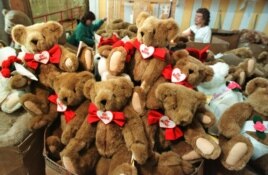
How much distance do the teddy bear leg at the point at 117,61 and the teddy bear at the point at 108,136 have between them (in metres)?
0.06

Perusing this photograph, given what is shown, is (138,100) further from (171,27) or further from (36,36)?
(36,36)

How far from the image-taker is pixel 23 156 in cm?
91

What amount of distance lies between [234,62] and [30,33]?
114 centimetres

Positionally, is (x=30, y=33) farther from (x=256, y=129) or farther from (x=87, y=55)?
(x=256, y=129)

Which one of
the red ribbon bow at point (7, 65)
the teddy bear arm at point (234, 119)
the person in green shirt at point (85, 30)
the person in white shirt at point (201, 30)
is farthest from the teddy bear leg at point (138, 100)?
the person in white shirt at point (201, 30)

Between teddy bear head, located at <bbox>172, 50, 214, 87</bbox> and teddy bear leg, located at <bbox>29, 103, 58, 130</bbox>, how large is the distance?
524 mm

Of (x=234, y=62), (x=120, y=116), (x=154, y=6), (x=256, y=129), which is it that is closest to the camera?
(x=120, y=116)

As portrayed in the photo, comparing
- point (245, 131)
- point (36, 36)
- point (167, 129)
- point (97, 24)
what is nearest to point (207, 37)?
point (97, 24)

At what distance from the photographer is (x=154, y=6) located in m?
2.16

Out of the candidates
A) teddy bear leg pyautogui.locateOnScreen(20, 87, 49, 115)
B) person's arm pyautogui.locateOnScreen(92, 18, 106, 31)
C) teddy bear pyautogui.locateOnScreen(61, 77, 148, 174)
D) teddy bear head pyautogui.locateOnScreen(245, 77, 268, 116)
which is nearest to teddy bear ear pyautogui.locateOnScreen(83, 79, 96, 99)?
teddy bear pyautogui.locateOnScreen(61, 77, 148, 174)

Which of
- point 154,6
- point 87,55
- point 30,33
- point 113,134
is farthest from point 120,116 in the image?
point 154,6

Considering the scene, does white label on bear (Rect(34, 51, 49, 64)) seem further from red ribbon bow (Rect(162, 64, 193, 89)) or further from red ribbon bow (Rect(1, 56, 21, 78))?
red ribbon bow (Rect(162, 64, 193, 89))

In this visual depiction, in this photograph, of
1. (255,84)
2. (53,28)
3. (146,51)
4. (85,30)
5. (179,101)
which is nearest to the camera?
(179,101)

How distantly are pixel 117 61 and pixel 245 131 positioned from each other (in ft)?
1.87
